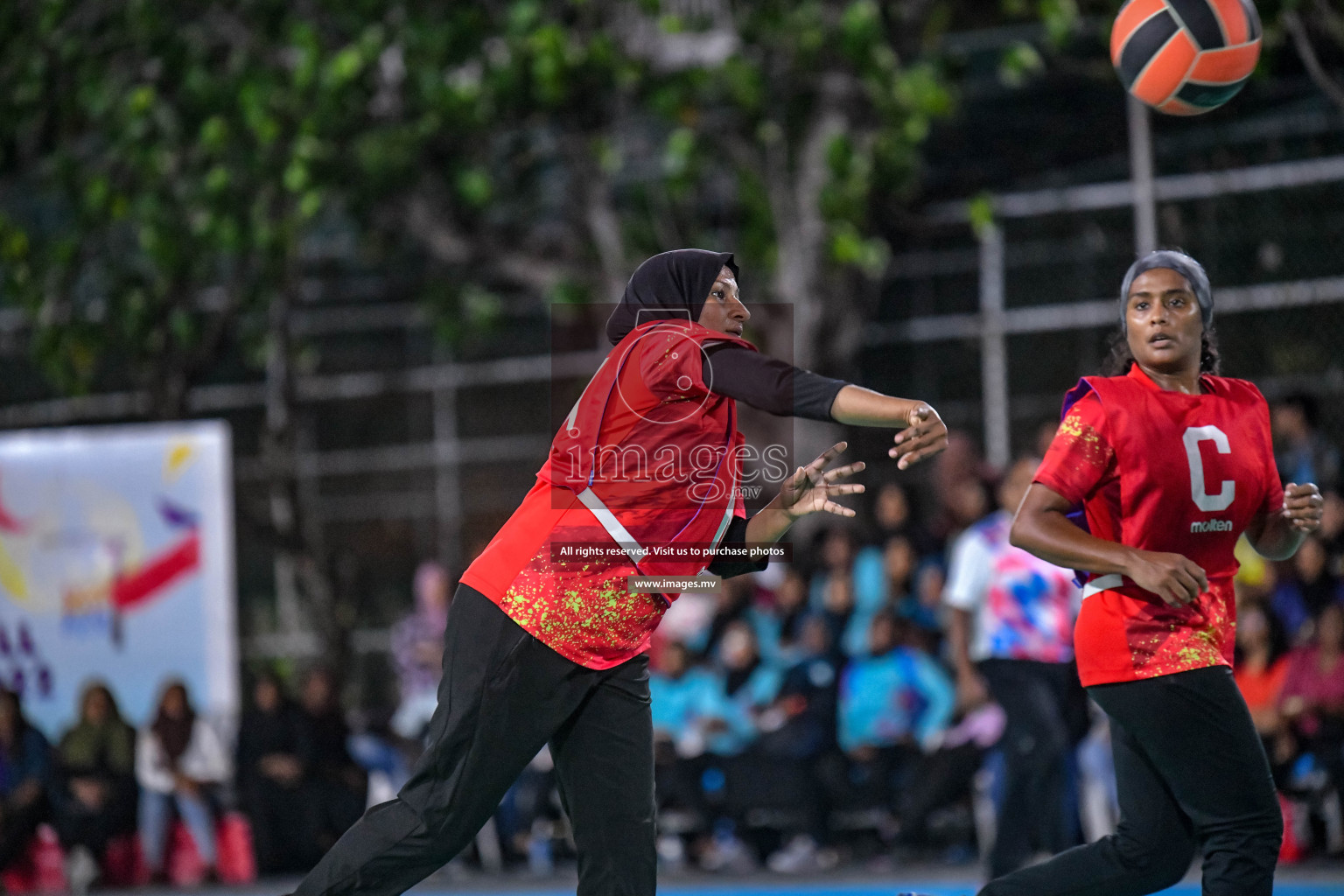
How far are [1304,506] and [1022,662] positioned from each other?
9.52ft

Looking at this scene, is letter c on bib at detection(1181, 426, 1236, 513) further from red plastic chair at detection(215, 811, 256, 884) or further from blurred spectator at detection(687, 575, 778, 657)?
red plastic chair at detection(215, 811, 256, 884)

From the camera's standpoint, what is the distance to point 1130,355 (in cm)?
423

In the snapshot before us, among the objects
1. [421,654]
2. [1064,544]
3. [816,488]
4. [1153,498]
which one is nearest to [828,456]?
[816,488]

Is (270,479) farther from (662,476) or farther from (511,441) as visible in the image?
(662,476)

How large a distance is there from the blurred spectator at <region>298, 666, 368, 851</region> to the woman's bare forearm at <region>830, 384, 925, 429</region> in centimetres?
654

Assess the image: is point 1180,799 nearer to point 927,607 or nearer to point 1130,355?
point 1130,355

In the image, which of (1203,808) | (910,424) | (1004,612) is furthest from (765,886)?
(910,424)

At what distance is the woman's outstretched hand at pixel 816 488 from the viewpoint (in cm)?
366

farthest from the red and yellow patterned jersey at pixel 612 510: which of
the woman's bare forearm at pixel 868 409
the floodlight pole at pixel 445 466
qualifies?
the floodlight pole at pixel 445 466

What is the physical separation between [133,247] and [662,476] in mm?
9673

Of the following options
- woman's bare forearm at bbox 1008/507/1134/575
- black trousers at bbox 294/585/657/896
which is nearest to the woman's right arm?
woman's bare forearm at bbox 1008/507/1134/575

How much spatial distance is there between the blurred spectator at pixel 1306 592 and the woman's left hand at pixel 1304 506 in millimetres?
4158

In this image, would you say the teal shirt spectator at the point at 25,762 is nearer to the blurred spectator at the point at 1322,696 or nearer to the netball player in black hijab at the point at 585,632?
the netball player in black hijab at the point at 585,632

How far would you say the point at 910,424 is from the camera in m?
3.17
